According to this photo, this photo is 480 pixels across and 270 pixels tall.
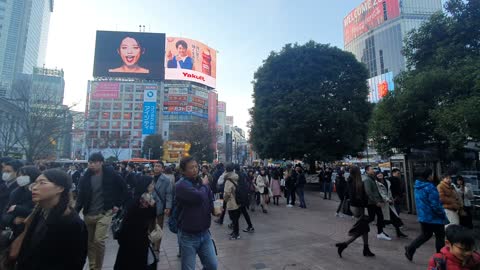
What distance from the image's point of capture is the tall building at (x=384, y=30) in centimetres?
8231

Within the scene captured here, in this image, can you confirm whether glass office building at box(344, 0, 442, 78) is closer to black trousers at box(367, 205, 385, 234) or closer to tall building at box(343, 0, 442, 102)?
tall building at box(343, 0, 442, 102)

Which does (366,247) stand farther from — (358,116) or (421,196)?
(358,116)

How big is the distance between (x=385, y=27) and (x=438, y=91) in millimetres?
96445

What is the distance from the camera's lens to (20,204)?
3.13 m

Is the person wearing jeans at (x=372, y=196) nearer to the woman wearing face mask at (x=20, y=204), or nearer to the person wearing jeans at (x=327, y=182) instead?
the woman wearing face mask at (x=20, y=204)

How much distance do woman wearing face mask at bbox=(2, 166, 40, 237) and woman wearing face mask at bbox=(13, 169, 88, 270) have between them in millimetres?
888

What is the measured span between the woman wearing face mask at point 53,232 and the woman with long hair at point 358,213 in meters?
4.59

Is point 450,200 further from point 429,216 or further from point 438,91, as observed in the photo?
point 438,91

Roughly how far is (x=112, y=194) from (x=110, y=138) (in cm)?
5688

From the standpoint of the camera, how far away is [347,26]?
105 metres

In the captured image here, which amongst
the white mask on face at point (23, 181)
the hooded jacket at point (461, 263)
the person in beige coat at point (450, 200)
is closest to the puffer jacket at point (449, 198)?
the person in beige coat at point (450, 200)

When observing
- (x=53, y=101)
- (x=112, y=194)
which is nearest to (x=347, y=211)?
(x=112, y=194)

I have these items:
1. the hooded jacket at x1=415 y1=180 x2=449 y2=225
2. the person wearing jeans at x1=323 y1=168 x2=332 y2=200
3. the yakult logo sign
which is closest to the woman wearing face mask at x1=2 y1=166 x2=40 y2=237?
the hooded jacket at x1=415 y1=180 x2=449 y2=225

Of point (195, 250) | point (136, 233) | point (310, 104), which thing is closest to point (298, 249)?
point (195, 250)
